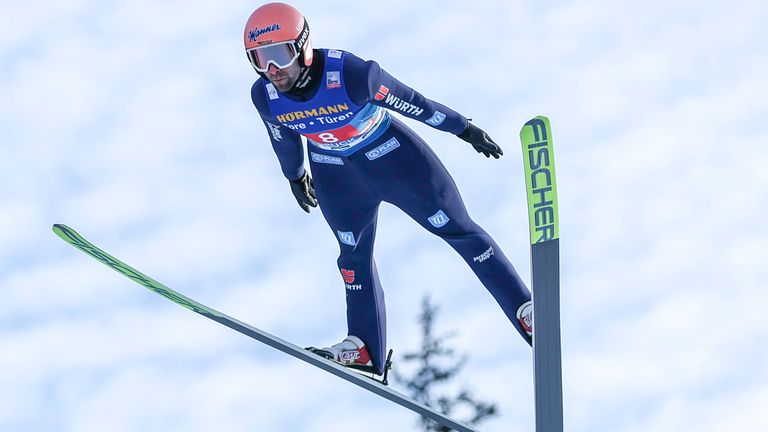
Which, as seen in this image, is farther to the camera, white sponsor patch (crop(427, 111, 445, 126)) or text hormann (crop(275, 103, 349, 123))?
white sponsor patch (crop(427, 111, 445, 126))

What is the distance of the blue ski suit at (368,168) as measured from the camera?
6.95 m

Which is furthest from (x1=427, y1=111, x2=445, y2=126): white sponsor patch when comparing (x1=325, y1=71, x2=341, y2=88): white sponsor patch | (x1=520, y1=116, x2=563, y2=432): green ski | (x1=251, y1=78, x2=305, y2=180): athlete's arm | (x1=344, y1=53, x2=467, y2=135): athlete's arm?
(x1=520, y1=116, x2=563, y2=432): green ski

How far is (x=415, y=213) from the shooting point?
7.39 meters

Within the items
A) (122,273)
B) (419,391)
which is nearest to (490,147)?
(122,273)

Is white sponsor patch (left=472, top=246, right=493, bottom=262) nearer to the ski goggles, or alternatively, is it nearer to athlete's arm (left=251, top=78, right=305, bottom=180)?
athlete's arm (left=251, top=78, right=305, bottom=180)

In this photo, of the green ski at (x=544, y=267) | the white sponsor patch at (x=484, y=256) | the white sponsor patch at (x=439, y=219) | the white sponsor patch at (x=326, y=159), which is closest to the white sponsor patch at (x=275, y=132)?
the white sponsor patch at (x=326, y=159)

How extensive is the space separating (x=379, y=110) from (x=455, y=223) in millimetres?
817

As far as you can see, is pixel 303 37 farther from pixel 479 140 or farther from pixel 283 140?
pixel 479 140

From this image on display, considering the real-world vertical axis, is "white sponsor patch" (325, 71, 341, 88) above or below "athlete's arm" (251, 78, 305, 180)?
below

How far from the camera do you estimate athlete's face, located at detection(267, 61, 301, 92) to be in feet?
22.5

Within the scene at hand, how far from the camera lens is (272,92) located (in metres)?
7.05

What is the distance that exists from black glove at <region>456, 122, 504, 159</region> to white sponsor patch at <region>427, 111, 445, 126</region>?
22cm

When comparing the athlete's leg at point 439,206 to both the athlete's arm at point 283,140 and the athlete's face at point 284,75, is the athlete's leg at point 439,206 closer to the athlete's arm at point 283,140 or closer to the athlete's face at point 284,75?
the athlete's arm at point 283,140

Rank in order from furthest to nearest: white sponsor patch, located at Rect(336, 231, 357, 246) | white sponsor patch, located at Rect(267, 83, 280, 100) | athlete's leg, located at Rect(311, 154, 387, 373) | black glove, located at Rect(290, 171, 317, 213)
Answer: black glove, located at Rect(290, 171, 317, 213) < white sponsor patch, located at Rect(336, 231, 357, 246) < athlete's leg, located at Rect(311, 154, 387, 373) < white sponsor patch, located at Rect(267, 83, 280, 100)
